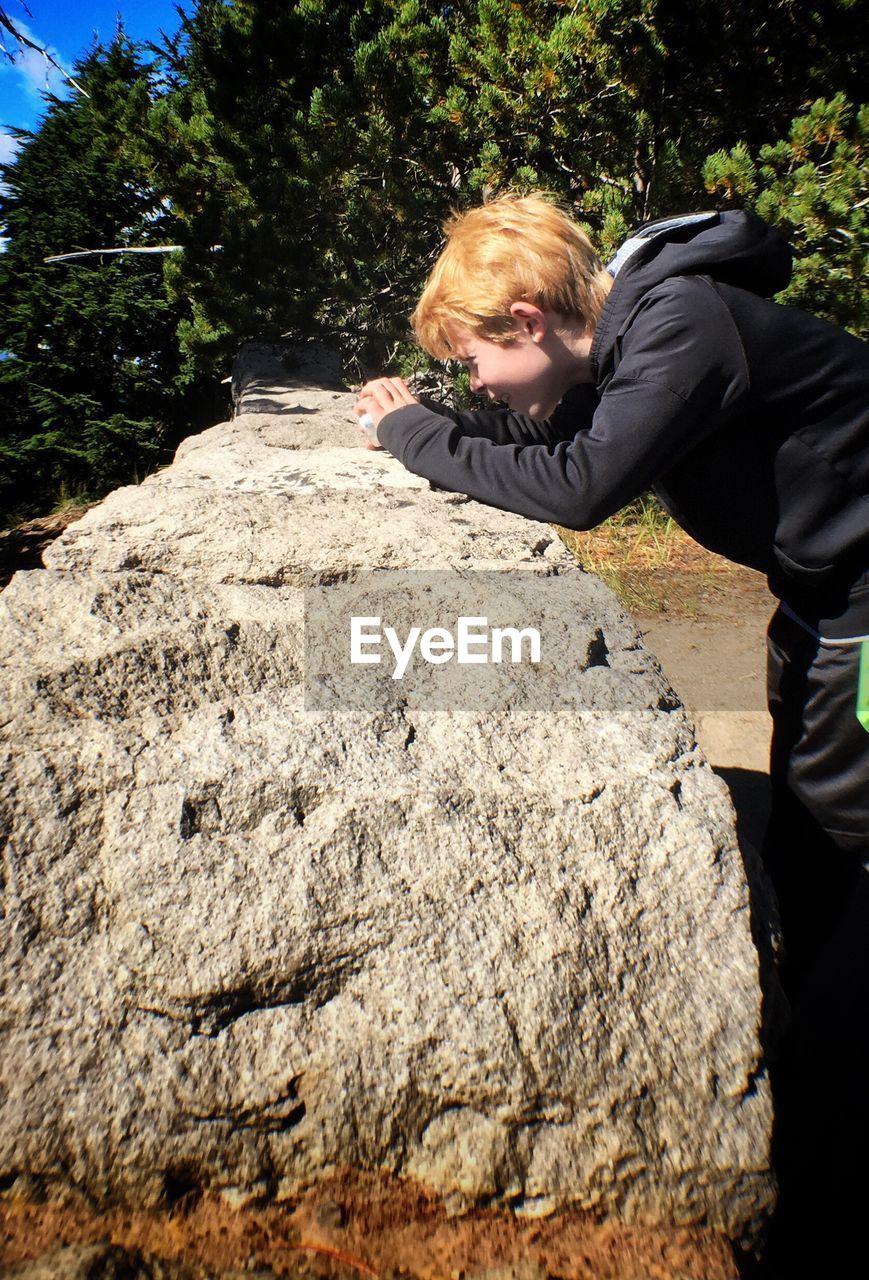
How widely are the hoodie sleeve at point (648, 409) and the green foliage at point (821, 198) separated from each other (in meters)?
2.77

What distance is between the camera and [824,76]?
3924 millimetres

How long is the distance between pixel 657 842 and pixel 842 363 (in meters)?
0.93

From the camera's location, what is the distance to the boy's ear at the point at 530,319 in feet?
5.59

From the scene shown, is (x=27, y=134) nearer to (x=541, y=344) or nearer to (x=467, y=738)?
(x=541, y=344)

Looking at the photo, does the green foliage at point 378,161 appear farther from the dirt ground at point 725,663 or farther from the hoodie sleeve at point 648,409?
the hoodie sleeve at point 648,409

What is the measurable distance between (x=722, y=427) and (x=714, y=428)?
79 millimetres

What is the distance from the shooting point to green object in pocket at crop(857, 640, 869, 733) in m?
1.59

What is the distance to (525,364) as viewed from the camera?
1.78 m

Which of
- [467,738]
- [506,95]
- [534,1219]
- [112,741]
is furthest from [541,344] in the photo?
[506,95]

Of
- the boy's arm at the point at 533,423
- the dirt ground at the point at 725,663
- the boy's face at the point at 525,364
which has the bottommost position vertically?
the dirt ground at the point at 725,663

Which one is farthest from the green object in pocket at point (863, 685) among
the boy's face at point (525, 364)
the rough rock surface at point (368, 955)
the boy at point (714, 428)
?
the boy's face at point (525, 364)

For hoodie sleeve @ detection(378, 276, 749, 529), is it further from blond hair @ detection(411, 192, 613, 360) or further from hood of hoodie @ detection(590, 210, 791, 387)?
blond hair @ detection(411, 192, 613, 360)

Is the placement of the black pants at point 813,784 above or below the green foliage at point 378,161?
below

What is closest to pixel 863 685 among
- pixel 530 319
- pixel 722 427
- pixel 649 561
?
pixel 722 427
